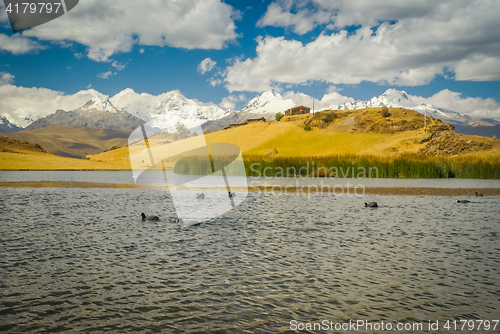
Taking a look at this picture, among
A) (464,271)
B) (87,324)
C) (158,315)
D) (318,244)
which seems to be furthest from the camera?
(318,244)

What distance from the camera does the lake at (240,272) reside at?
5977 millimetres

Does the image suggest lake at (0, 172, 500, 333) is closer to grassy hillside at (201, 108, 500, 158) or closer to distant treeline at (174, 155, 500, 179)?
distant treeline at (174, 155, 500, 179)

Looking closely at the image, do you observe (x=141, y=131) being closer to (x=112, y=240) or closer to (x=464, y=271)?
(x=112, y=240)

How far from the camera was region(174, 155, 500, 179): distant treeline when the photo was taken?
36.2m

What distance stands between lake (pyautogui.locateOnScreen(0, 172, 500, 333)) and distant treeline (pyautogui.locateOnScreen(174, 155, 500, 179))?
2251cm

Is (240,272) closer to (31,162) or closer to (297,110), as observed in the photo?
(31,162)

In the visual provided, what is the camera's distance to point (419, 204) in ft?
64.8

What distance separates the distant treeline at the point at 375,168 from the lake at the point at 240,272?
22.5 metres

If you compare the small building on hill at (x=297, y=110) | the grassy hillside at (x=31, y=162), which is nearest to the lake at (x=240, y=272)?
the grassy hillside at (x=31, y=162)

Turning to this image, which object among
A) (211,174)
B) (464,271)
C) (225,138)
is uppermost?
(225,138)

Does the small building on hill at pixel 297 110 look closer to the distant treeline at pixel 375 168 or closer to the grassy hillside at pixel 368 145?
the grassy hillside at pixel 368 145

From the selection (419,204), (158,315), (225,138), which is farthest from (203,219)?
(225,138)

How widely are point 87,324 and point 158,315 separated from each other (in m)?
1.15

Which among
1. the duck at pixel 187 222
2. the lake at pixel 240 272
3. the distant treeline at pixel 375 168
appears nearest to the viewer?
the lake at pixel 240 272
